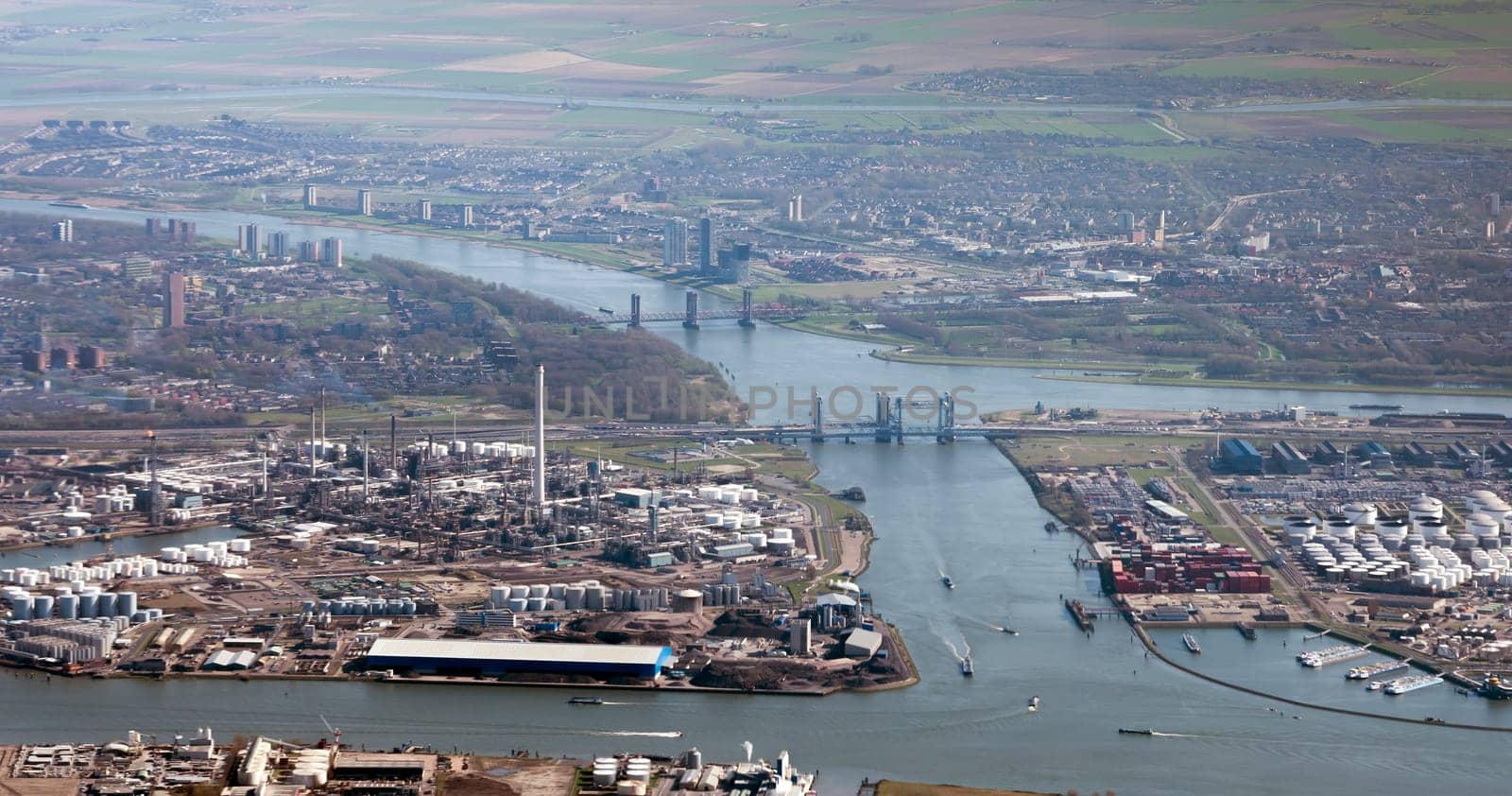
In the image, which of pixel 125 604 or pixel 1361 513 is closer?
pixel 125 604

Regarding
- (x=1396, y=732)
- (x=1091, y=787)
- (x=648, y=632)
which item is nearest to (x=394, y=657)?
(x=648, y=632)

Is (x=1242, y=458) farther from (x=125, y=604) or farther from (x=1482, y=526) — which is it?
(x=125, y=604)

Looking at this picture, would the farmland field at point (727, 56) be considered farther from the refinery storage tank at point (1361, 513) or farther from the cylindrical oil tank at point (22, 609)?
the cylindrical oil tank at point (22, 609)

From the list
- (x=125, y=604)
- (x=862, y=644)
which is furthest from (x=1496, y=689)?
(x=125, y=604)

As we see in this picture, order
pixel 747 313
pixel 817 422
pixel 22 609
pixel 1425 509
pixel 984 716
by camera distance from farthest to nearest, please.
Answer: pixel 747 313
pixel 817 422
pixel 1425 509
pixel 22 609
pixel 984 716

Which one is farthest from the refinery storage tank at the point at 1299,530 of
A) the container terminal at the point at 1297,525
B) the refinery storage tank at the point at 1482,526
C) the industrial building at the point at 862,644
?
the industrial building at the point at 862,644

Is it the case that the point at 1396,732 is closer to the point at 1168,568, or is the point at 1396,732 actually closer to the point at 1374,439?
the point at 1168,568

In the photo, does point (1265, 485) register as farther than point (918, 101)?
No
